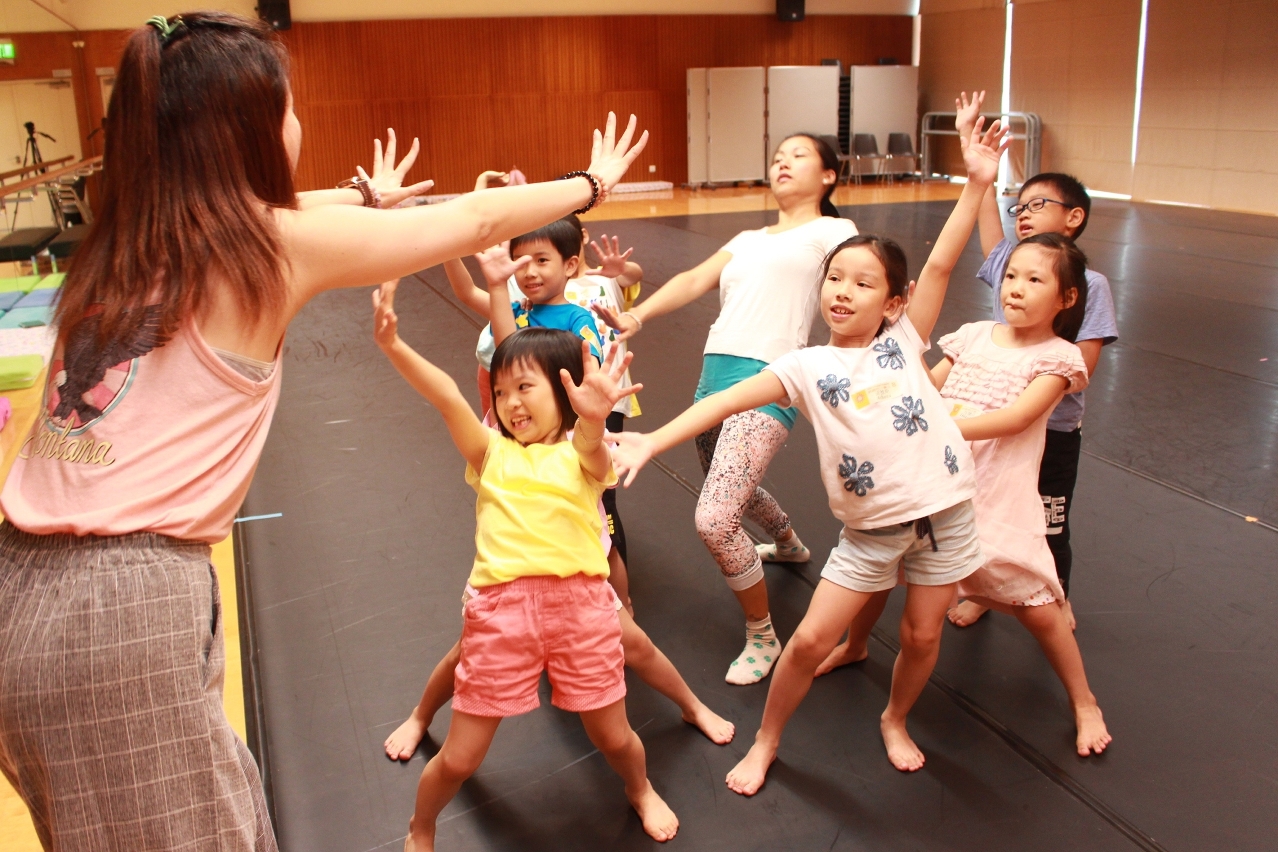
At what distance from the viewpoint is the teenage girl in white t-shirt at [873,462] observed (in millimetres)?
2189

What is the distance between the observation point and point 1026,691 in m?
Result: 2.67

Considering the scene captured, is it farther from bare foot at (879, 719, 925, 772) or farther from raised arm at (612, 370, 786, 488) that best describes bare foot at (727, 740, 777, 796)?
raised arm at (612, 370, 786, 488)

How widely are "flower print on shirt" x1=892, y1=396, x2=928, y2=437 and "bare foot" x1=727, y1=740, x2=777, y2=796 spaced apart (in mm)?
820

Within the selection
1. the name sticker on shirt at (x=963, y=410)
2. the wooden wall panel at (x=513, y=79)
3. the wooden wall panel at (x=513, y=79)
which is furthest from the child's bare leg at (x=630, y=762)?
the wooden wall panel at (x=513, y=79)

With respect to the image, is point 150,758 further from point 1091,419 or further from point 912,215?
point 912,215

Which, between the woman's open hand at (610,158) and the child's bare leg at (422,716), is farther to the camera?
the child's bare leg at (422,716)

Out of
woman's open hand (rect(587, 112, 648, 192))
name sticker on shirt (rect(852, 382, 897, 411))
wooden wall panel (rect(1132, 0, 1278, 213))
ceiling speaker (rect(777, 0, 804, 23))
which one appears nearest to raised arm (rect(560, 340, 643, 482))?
woman's open hand (rect(587, 112, 648, 192))

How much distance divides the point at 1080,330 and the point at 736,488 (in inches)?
40.7

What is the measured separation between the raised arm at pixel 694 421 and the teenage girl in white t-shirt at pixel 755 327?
46cm

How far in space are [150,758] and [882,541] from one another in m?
1.51

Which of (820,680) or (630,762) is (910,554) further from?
(630,762)

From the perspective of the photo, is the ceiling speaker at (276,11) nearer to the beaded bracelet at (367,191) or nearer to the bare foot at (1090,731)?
the beaded bracelet at (367,191)

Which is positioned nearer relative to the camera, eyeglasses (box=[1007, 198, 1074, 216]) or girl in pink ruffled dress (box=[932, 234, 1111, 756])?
girl in pink ruffled dress (box=[932, 234, 1111, 756])

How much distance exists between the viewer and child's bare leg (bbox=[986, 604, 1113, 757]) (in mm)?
2457
